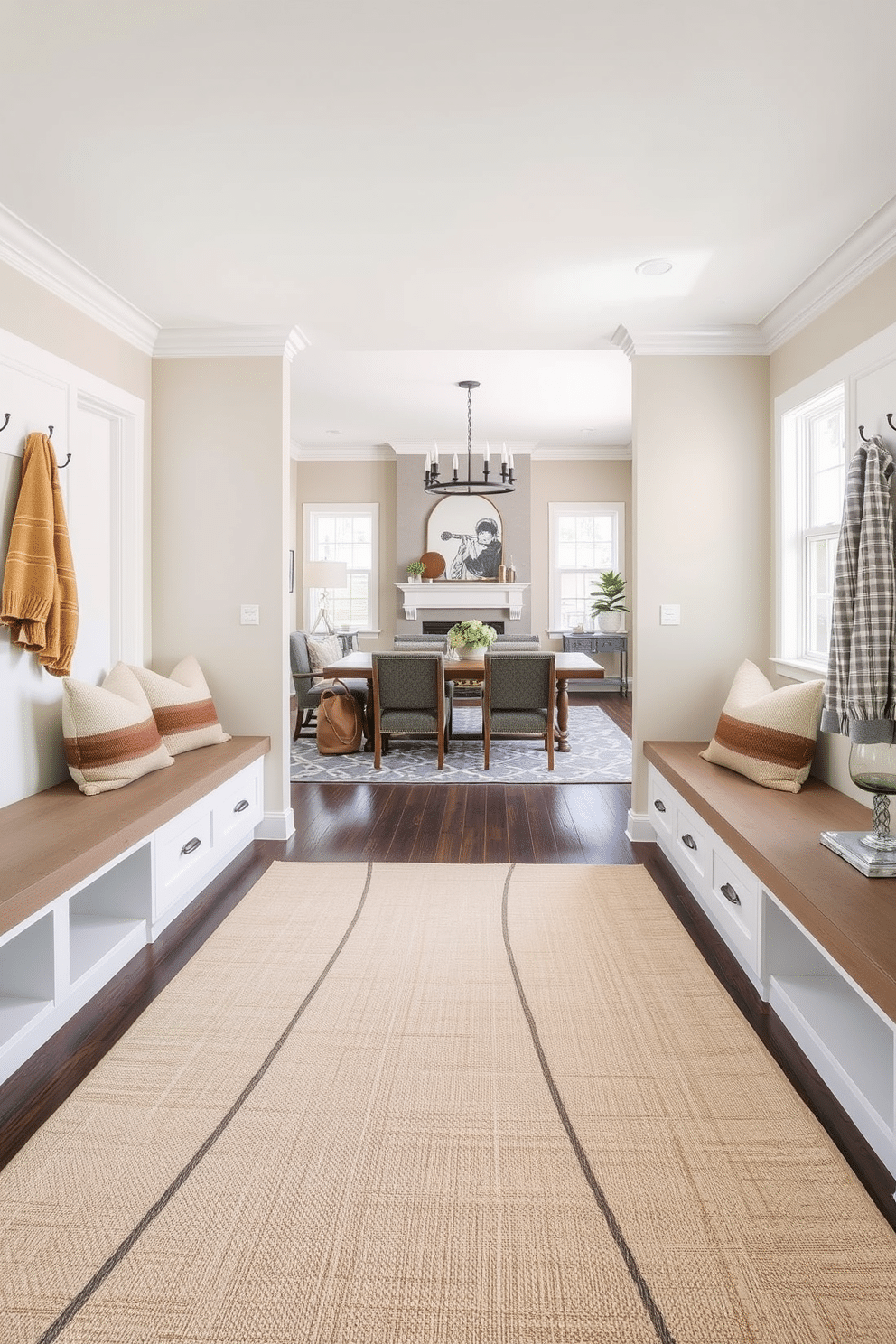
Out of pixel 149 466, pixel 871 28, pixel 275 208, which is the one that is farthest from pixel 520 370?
pixel 871 28

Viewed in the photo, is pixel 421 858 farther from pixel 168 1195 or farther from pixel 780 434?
pixel 780 434

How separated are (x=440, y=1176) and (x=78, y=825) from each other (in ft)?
5.28

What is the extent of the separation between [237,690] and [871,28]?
3.45 metres

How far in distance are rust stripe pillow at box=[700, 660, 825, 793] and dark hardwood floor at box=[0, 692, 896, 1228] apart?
608mm


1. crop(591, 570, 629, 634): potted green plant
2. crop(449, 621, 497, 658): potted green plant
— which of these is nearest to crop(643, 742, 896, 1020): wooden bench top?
crop(449, 621, 497, 658): potted green plant

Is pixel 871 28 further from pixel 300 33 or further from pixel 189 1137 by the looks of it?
pixel 189 1137

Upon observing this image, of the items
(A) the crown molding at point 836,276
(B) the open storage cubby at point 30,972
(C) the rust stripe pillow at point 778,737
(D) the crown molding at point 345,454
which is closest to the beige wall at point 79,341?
(B) the open storage cubby at point 30,972

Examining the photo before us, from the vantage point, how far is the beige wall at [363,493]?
899 centimetres

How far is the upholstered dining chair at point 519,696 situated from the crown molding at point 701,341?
2.13 meters

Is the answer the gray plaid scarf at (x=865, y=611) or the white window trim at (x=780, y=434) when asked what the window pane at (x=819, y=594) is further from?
the gray plaid scarf at (x=865, y=611)

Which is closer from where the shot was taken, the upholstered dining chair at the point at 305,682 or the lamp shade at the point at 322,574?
the upholstered dining chair at the point at 305,682

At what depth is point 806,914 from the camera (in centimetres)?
205

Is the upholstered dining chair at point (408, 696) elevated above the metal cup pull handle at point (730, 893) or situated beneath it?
elevated above

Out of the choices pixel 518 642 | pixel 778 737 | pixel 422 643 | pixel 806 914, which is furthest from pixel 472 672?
pixel 806 914
